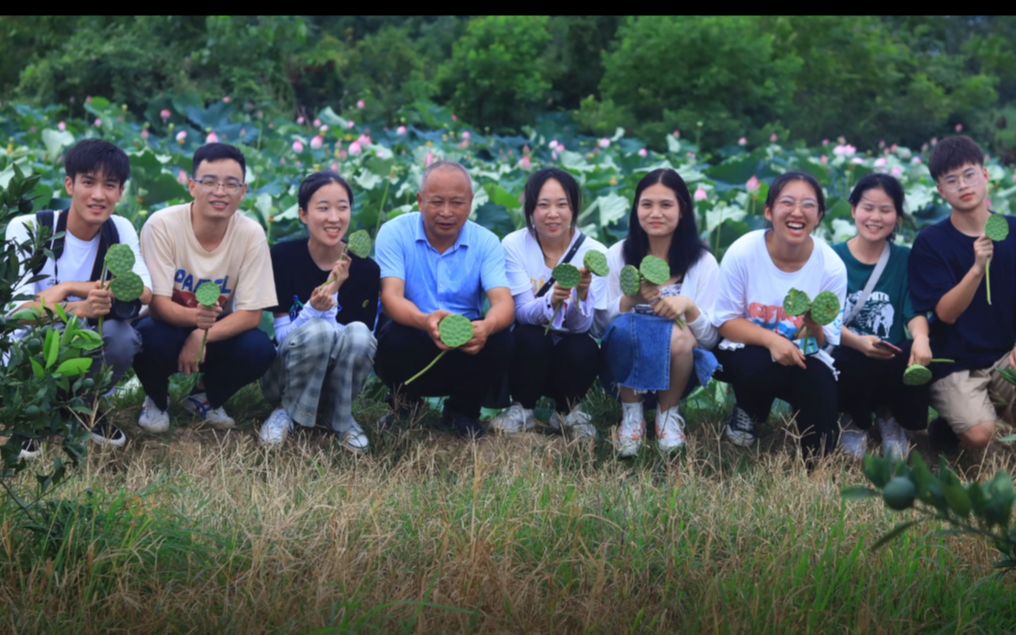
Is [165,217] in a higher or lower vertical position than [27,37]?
lower

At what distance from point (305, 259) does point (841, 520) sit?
2.45 metres

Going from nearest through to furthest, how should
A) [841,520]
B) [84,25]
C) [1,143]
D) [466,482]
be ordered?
[841,520], [466,482], [1,143], [84,25]

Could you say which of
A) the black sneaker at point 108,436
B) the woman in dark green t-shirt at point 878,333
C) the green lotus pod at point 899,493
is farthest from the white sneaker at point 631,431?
the green lotus pod at point 899,493

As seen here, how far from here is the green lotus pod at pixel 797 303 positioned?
493 cm

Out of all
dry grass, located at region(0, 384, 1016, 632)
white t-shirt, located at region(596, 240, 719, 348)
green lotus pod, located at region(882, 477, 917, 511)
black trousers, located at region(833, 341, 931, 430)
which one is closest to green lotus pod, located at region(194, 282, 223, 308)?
dry grass, located at region(0, 384, 1016, 632)

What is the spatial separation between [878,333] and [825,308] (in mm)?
585

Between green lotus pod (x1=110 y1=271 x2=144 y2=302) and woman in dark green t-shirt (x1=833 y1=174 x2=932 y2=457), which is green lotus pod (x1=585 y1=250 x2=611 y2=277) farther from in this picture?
green lotus pod (x1=110 y1=271 x2=144 y2=302)

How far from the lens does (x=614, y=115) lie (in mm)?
12359

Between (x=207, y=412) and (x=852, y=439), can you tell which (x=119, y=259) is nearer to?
(x=207, y=412)

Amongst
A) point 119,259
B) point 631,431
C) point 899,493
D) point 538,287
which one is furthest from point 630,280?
point 899,493

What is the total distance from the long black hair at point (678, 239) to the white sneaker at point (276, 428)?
1.52 m

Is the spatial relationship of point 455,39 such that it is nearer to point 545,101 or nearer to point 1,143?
point 545,101

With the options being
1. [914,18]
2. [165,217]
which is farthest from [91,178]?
[914,18]

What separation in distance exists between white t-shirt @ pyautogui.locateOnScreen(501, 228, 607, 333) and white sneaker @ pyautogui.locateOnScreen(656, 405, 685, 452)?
0.48 metres
